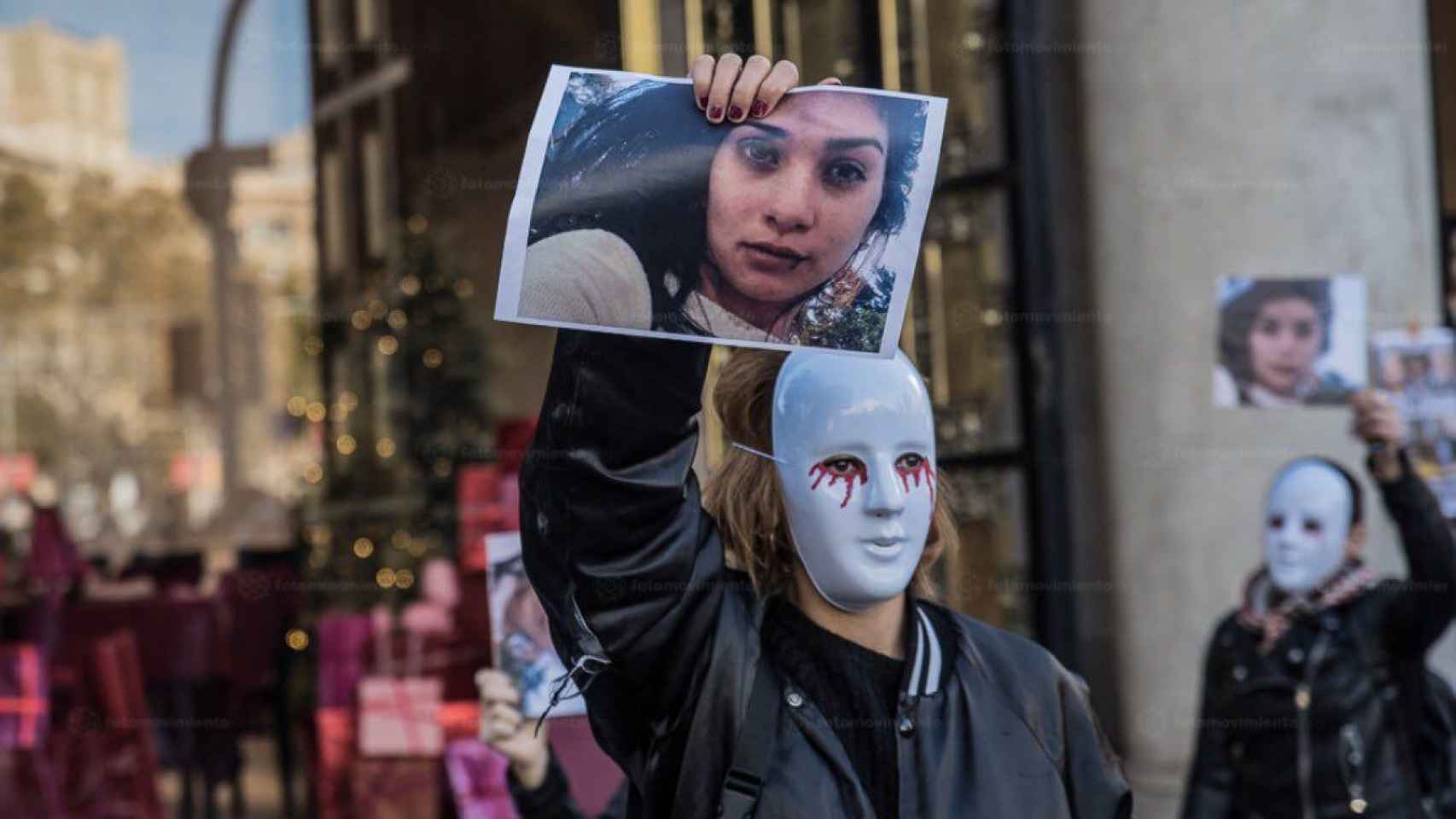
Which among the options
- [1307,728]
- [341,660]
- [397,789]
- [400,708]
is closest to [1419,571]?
[1307,728]

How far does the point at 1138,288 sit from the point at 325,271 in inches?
142

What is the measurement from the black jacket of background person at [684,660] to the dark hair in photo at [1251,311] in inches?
99.3

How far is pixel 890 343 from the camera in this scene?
2.31 metres

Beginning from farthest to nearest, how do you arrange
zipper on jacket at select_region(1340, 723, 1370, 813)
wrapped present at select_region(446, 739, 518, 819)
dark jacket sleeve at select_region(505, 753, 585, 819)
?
1. wrapped present at select_region(446, 739, 518, 819)
2. zipper on jacket at select_region(1340, 723, 1370, 813)
3. dark jacket sleeve at select_region(505, 753, 585, 819)

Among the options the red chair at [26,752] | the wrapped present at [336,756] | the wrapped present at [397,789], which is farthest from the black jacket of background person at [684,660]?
the red chair at [26,752]

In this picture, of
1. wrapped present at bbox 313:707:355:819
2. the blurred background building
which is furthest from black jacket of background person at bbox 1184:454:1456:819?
wrapped present at bbox 313:707:355:819

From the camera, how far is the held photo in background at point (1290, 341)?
502cm

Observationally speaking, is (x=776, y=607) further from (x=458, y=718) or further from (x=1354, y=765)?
(x=458, y=718)

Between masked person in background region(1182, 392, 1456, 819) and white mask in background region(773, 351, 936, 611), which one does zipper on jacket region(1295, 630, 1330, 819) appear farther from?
white mask in background region(773, 351, 936, 611)

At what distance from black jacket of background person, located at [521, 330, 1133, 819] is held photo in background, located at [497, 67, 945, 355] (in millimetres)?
90

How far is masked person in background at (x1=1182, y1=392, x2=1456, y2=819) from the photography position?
4852 mm

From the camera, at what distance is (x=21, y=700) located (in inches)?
285

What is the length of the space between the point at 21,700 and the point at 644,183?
5.64 m

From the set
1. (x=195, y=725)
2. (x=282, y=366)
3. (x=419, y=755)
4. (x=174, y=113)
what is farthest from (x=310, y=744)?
(x=174, y=113)
